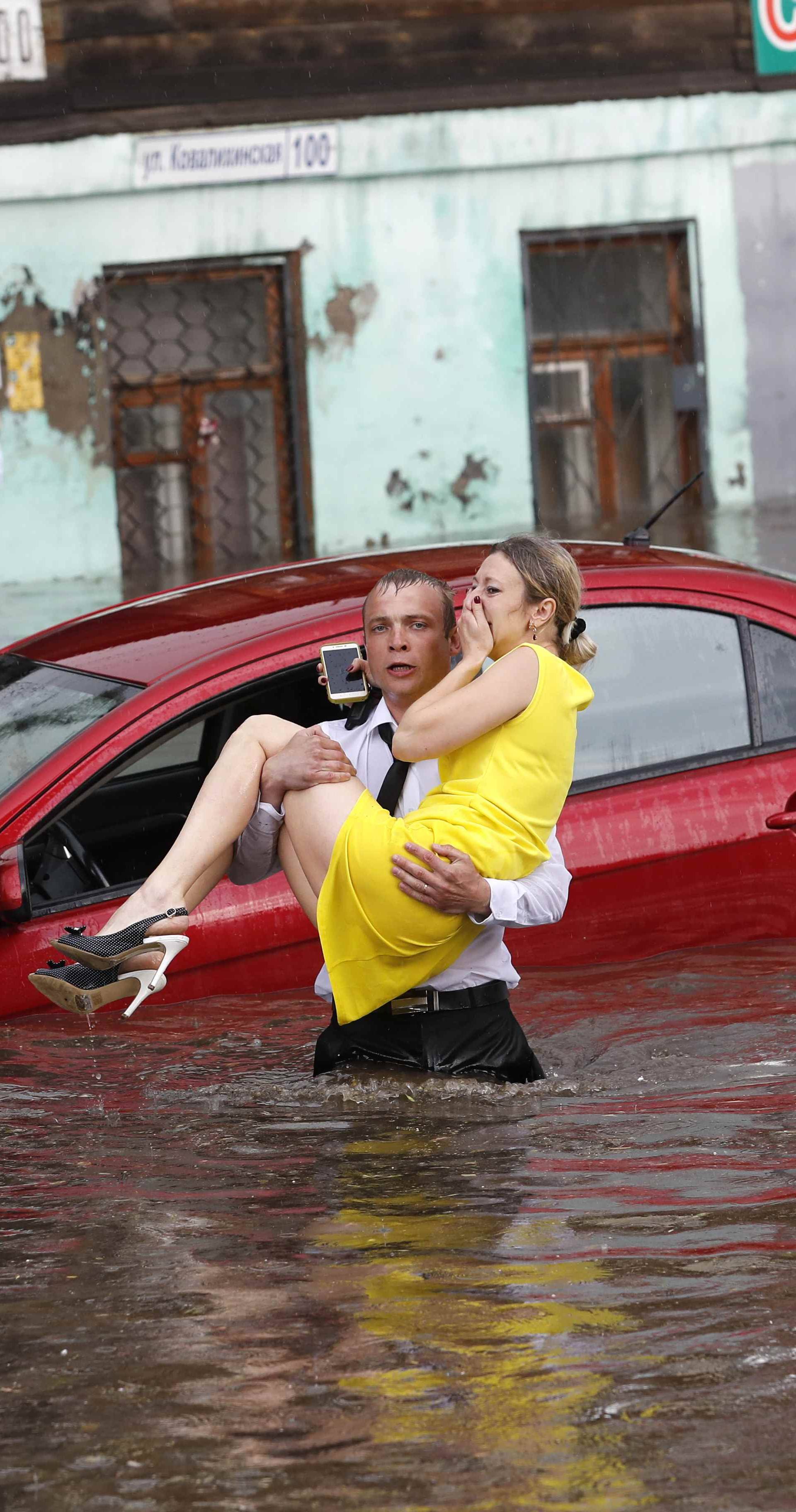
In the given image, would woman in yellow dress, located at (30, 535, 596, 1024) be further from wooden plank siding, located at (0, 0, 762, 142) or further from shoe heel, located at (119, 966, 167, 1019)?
wooden plank siding, located at (0, 0, 762, 142)

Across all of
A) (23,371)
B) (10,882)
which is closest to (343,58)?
Answer: (23,371)

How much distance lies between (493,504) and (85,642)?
10592 mm

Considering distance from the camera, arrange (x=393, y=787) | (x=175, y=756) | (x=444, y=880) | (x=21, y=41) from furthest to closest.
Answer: (x=21, y=41), (x=175, y=756), (x=393, y=787), (x=444, y=880)

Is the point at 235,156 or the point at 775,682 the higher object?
the point at 235,156

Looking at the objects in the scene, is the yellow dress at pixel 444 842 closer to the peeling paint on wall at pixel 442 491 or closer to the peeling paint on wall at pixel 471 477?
the peeling paint on wall at pixel 442 491

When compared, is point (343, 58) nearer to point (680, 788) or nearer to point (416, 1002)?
Answer: point (680, 788)

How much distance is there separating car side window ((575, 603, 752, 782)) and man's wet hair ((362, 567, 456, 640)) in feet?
3.07

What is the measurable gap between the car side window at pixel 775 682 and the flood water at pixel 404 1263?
29.2 inches

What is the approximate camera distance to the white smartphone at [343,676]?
431cm

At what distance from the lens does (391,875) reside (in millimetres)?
4012

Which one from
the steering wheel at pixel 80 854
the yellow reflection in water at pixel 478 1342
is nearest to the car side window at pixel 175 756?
the steering wheel at pixel 80 854

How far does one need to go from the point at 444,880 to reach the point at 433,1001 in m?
0.34

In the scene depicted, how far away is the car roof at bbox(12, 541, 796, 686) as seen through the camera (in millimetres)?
4926

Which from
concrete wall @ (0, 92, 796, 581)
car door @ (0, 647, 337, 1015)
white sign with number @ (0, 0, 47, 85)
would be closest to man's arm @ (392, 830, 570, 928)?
car door @ (0, 647, 337, 1015)
